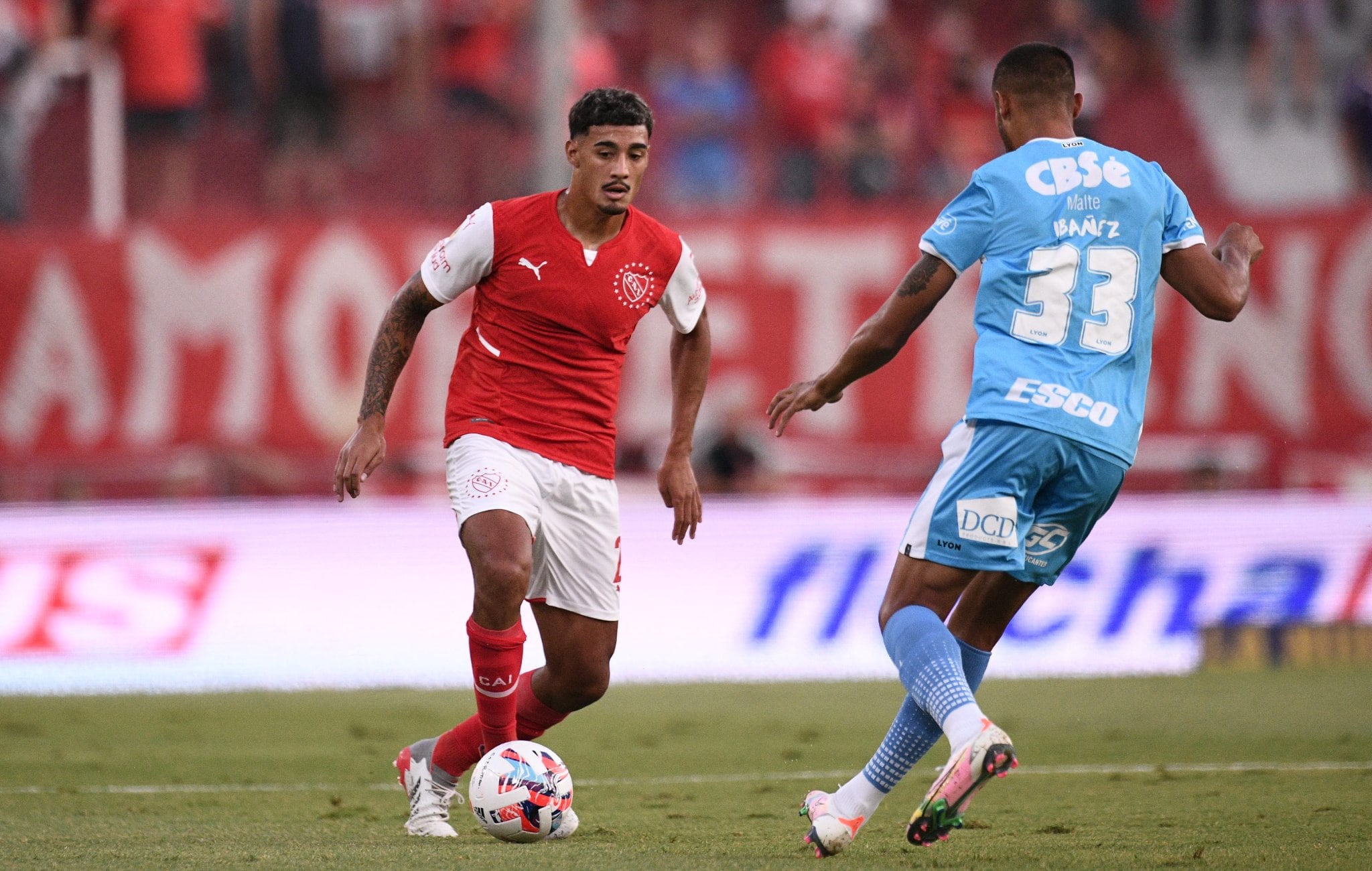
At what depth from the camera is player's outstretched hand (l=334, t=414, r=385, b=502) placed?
5859 millimetres

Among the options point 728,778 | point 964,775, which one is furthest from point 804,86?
point 964,775

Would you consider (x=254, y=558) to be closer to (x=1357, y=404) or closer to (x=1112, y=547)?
(x=1112, y=547)

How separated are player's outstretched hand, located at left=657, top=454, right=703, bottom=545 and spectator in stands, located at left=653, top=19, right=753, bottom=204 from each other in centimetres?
878

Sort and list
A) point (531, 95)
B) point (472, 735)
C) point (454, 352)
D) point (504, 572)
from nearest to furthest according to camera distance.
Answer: point (504, 572), point (472, 735), point (454, 352), point (531, 95)

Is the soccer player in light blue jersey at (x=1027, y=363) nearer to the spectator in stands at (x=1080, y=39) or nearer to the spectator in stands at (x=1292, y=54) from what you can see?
the spectator in stands at (x=1080, y=39)

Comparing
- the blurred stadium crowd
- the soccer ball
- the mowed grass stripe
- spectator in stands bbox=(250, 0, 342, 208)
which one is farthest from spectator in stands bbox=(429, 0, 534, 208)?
the soccer ball

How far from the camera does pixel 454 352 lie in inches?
528

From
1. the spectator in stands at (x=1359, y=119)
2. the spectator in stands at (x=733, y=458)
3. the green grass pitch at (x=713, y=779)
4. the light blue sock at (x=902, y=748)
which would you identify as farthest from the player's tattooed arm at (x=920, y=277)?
the spectator in stands at (x=1359, y=119)

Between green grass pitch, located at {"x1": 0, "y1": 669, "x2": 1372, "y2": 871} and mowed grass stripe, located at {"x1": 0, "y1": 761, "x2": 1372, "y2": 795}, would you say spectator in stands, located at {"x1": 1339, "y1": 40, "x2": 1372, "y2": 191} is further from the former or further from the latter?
mowed grass stripe, located at {"x1": 0, "y1": 761, "x2": 1372, "y2": 795}

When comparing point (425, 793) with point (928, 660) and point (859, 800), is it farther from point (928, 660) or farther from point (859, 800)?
point (928, 660)

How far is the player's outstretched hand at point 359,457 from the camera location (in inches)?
231

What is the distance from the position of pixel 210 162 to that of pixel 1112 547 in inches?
320

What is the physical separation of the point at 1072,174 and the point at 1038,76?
1.15 feet

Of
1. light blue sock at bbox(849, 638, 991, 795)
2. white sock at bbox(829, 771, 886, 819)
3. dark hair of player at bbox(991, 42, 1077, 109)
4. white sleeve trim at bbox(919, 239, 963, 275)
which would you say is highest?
dark hair of player at bbox(991, 42, 1077, 109)
